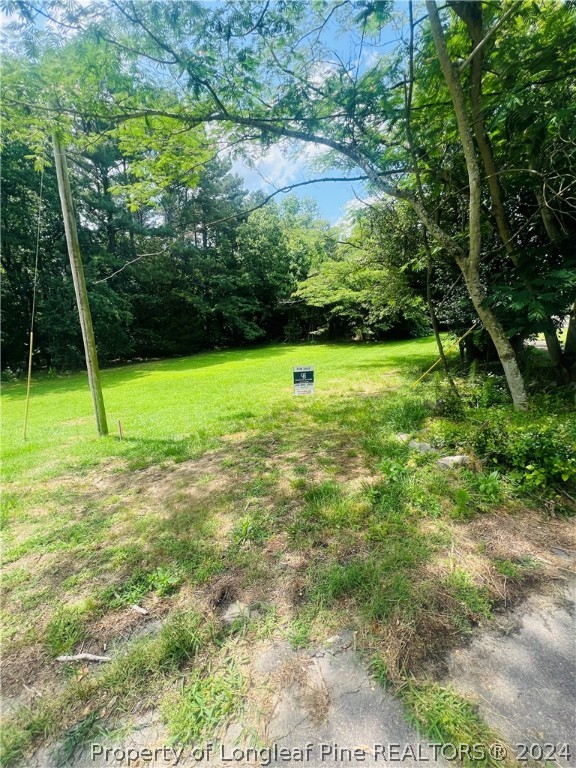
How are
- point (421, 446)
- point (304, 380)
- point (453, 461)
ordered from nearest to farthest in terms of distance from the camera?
point (453, 461) < point (421, 446) < point (304, 380)

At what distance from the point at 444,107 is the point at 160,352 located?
19133mm

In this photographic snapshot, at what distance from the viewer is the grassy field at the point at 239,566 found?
4.15 feet

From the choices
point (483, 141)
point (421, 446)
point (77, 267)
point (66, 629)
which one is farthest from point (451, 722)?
point (77, 267)

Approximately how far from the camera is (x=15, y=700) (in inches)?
51.5

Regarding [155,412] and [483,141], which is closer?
[483,141]

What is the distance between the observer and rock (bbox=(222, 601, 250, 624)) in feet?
5.23

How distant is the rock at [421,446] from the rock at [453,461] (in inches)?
8.3

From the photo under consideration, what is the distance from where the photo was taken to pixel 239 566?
76.7 inches

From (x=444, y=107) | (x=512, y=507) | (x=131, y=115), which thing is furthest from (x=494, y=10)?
(x=512, y=507)

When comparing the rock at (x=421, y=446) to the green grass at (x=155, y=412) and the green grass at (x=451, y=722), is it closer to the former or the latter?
the green grass at (x=451, y=722)

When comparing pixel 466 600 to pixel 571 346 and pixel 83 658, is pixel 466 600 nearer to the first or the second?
pixel 83 658

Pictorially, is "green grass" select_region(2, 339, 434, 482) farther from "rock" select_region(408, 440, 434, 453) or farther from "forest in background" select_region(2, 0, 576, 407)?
"forest in background" select_region(2, 0, 576, 407)

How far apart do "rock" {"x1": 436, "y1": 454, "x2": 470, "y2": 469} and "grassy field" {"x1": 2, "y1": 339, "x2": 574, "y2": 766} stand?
6 centimetres

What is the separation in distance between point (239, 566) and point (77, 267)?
4.30 m
